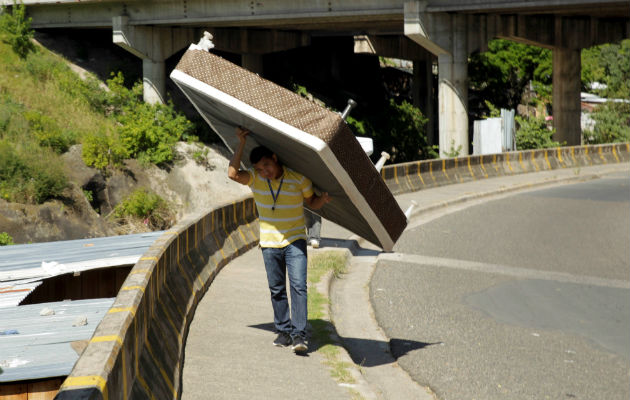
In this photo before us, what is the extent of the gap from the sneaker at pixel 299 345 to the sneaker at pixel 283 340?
29cm

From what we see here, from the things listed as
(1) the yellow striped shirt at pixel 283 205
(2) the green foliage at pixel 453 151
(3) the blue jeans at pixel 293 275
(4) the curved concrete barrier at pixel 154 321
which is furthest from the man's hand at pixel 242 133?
(2) the green foliage at pixel 453 151

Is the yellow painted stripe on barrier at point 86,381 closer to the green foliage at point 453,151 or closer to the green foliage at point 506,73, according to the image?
the green foliage at point 453,151

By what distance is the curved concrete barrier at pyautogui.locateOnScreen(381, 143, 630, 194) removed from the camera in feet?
80.1

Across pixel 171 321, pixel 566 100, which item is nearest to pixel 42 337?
pixel 171 321

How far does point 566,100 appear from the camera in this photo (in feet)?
153

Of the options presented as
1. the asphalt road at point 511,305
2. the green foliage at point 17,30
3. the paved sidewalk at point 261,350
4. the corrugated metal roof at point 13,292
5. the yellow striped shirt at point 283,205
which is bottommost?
the asphalt road at point 511,305

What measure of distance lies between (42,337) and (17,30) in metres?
39.3

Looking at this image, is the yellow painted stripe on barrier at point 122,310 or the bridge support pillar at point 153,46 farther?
the bridge support pillar at point 153,46

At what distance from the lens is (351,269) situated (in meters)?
14.3

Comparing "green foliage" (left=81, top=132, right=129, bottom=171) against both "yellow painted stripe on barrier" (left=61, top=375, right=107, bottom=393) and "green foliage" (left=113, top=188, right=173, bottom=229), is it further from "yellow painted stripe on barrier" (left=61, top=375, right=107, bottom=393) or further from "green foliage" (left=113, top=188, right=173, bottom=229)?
"yellow painted stripe on barrier" (left=61, top=375, right=107, bottom=393)

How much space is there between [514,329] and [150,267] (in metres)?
4.67

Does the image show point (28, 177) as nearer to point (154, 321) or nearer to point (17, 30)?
point (17, 30)

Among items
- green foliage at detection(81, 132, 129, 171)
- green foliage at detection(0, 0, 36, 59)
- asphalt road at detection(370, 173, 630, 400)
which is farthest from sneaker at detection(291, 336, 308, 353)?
green foliage at detection(0, 0, 36, 59)

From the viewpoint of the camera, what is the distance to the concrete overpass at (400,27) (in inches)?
1351
